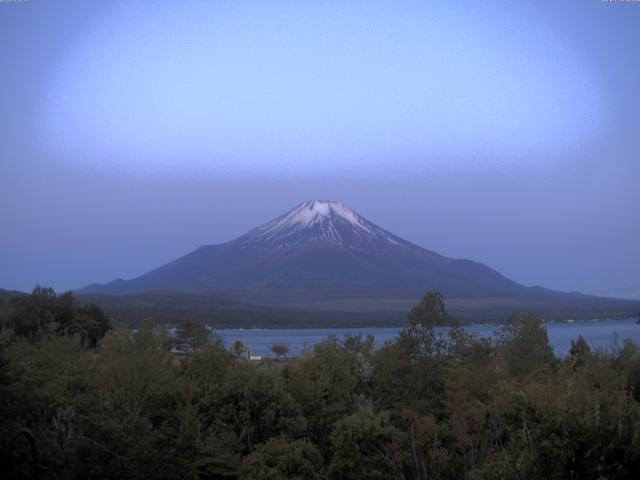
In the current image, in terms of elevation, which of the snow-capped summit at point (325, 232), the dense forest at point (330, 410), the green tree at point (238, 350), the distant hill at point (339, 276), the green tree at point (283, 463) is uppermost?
the snow-capped summit at point (325, 232)

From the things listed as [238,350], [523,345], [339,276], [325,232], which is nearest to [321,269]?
[339,276]

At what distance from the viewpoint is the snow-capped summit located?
185000 millimetres

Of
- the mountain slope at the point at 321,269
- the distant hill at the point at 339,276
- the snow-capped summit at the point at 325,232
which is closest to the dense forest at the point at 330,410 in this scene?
the distant hill at the point at 339,276

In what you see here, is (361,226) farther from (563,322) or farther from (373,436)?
(373,436)

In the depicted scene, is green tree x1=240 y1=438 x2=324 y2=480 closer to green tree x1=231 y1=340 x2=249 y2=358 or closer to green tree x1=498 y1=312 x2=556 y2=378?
green tree x1=231 y1=340 x2=249 y2=358

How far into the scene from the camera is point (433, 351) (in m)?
22.9

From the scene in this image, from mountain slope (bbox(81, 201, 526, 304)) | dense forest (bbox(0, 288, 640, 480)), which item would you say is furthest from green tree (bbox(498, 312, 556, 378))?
mountain slope (bbox(81, 201, 526, 304))

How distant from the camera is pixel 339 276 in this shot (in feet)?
537

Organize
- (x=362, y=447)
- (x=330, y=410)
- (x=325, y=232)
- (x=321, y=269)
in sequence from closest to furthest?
(x=362, y=447), (x=330, y=410), (x=321, y=269), (x=325, y=232)

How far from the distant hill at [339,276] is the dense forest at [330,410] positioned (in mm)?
101261

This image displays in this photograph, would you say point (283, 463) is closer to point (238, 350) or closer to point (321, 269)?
point (238, 350)

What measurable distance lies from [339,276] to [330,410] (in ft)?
472

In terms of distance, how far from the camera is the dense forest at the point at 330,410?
9320mm

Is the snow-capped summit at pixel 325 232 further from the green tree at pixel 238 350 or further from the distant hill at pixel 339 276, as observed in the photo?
the green tree at pixel 238 350
